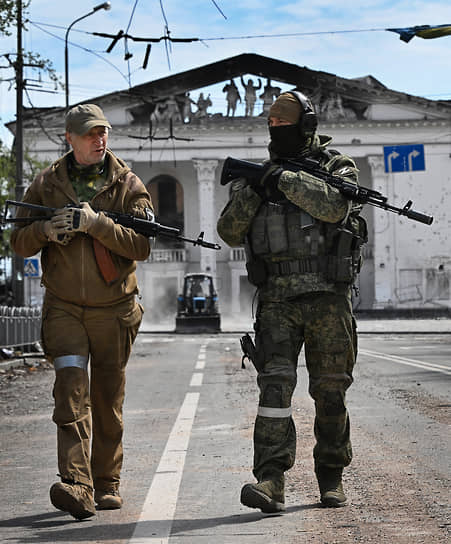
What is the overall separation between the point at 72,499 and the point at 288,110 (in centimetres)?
206

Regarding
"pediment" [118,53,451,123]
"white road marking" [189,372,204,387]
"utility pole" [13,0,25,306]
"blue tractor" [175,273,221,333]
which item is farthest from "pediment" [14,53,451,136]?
"white road marking" [189,372,204,387]

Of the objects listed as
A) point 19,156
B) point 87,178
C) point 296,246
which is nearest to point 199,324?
point 19,156

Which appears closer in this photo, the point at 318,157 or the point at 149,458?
the point at 318,157

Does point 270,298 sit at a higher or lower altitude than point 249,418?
higher

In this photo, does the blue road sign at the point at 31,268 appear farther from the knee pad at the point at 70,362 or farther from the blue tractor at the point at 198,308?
the knee pad at the point at 70,362

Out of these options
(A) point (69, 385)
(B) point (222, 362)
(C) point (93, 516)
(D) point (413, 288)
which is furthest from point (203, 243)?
(D) point (413, 288)

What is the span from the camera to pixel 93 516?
4973mm

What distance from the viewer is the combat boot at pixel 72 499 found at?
15.6 ft

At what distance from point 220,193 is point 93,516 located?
56.0 metres

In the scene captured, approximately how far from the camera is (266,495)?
15.7ft

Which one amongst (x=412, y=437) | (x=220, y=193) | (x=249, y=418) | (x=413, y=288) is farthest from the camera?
(x=220, y=193)

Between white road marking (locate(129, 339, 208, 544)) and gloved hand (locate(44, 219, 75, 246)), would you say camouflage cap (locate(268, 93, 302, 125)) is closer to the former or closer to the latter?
gloved hand (locate(44, 219, 75, 246))

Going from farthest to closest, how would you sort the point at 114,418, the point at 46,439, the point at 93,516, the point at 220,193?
the point at 220,193
the point at 46,439
the point at 114,418
the point at 93,516

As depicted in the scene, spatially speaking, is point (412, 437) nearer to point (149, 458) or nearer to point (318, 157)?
point (149, 458)
